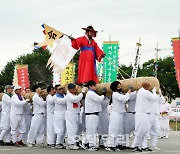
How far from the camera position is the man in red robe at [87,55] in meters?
13.1

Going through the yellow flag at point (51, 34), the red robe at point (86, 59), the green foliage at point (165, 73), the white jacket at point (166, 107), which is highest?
the green foliage at point (165, 73)

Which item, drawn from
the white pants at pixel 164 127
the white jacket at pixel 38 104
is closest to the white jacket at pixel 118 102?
the white jacket at pixel 38 104

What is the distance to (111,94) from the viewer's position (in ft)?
41.3

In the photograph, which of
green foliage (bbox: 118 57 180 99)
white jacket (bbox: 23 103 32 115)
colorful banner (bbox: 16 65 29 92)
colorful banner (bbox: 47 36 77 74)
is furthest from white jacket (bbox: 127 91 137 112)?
green foliage (bbox: 118 57 180 99)

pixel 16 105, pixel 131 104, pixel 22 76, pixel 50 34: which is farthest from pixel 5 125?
pixel 22 76

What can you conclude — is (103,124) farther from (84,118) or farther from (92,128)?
(92,128)

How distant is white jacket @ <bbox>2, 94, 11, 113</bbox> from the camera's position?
14492 mm

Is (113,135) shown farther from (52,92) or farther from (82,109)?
(52,92)

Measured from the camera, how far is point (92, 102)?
12.3 metres

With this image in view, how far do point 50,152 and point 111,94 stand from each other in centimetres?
220

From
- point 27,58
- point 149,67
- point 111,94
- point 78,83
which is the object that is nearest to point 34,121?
point 78,83

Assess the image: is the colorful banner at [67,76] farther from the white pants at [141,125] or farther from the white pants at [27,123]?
the white pants at [141,125]

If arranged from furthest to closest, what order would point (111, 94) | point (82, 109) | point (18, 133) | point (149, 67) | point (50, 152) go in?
point (149, 67)
point (18, 133)
point (82, 109)
point (111, 94)
point (50, 152)

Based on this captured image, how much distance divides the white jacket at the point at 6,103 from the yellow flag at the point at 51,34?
2.05 m
